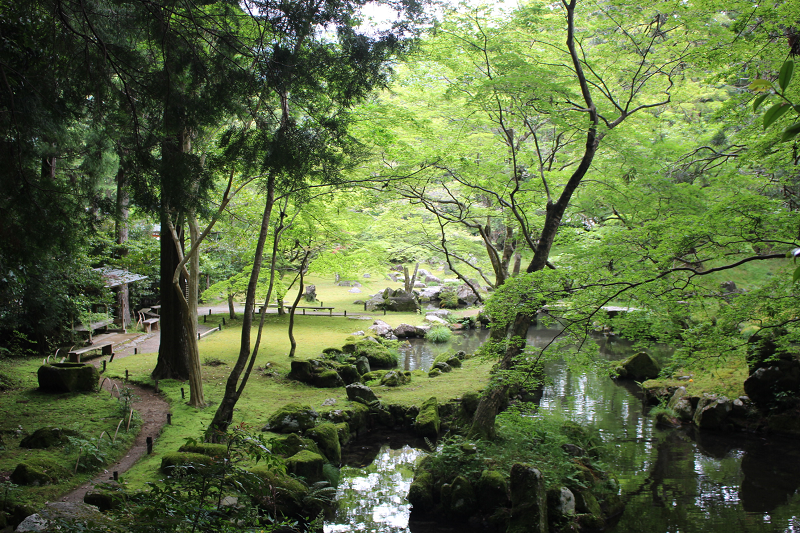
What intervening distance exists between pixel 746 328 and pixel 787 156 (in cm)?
924

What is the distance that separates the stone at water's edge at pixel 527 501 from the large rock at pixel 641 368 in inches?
346

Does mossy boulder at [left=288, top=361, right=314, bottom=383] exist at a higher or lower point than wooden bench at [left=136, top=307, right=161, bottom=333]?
lower

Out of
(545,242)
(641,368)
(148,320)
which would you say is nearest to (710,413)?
(641,368)

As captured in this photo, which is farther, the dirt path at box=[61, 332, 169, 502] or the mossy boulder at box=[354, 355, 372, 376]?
the mossy boulder at box=[354, 355, 372, 376]

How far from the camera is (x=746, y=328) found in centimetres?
1299

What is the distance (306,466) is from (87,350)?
314 inches

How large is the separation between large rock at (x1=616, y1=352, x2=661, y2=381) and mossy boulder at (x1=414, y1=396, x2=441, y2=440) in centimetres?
672

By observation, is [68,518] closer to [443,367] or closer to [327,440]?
[327,440]

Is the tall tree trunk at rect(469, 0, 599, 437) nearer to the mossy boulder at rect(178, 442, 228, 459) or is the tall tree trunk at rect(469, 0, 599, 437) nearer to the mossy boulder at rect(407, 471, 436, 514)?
the mossy boulder at rect(407, 471, 436, 514)

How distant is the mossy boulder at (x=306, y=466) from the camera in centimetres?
655

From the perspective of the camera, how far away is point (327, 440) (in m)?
7.88

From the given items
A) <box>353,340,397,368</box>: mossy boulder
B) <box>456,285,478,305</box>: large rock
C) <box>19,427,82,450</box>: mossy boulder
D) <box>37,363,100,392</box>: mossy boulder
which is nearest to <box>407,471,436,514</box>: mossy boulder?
<box>19,427,82,450</box>: mossy boulder

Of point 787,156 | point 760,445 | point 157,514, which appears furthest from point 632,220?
point 157,514

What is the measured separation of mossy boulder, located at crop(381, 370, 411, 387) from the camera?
38.5 feet
